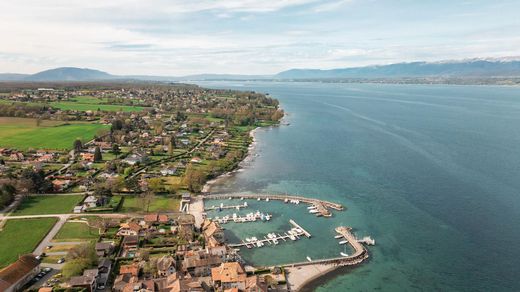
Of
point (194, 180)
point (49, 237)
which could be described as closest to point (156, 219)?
point (49, 237)

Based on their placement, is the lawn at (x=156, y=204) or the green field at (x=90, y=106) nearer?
the lawn at (x=156, y=204)

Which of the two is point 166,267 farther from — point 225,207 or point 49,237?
point 225,207

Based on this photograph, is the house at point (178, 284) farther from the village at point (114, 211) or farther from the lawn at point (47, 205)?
the lawn at point (47, 205)

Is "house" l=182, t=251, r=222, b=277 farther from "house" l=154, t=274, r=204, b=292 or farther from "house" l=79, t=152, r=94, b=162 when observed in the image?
"house" l=79, t=152, r=94, b=162

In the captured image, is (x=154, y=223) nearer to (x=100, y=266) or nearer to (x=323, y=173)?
(x=100, y=266)

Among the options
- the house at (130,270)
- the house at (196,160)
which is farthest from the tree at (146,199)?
the house at (196,160)

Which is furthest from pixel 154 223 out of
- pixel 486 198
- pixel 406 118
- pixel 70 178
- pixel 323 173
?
pixel 406 118
